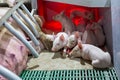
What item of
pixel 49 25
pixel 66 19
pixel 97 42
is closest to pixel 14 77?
pixel 97 42

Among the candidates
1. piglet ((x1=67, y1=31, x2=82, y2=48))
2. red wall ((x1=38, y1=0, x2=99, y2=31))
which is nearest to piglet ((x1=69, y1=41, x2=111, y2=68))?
piglet ((x1=67, y1=31, x2=82, y2=48))

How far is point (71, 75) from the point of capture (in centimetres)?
161

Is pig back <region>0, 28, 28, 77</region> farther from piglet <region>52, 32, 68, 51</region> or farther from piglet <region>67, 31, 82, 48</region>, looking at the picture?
piglet <region>67, 31, 82, 48</region>

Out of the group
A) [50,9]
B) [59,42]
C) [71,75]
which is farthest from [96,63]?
[50,9]

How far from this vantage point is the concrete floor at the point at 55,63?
1737mm

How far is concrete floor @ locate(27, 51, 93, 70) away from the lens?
174cm

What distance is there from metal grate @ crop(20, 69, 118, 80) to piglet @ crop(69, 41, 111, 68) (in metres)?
0.05

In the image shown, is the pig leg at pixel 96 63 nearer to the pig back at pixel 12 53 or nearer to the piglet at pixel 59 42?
the piglet at pixel 59 42

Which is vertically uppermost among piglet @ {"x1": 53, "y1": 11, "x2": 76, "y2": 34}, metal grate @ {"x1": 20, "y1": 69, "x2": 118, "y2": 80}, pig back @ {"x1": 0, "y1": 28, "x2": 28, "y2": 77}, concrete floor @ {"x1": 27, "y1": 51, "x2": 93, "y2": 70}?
pig back @ {"x1": 0, "y1": 28, "x2": 28, "y2": 77}

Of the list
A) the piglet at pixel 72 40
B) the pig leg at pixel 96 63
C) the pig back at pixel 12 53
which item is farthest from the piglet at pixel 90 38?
the pig back at pixel 12 53

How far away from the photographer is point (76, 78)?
1.55 m

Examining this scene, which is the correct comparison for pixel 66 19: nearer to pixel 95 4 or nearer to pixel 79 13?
pixel 79 13

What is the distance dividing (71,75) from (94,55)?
23 cm

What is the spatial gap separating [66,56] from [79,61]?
16 centimetres
